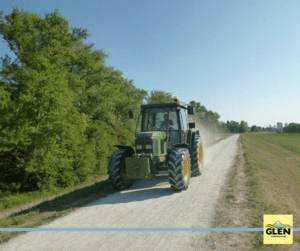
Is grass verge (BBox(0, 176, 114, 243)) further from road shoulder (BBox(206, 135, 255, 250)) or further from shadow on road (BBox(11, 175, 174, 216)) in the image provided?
road shoulder (BBox(206, 135, 255, 250))

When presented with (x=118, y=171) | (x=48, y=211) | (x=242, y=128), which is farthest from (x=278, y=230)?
(x=242, y=128)

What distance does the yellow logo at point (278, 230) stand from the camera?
4.78 m

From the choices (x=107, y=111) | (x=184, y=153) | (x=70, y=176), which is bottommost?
(x=70, y=176)

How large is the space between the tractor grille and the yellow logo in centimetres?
417

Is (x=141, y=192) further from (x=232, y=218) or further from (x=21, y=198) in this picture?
(x=21, y=198)

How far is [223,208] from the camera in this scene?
265 inches

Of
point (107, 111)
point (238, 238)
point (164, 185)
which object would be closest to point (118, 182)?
point (164, 185)

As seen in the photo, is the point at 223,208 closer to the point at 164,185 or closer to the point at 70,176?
the point at 164,185

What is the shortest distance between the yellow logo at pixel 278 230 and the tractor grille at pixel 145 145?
4.17 metres

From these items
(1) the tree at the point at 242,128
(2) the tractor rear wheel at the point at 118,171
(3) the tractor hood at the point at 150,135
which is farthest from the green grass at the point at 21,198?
(1) the tree at the point at 242,128

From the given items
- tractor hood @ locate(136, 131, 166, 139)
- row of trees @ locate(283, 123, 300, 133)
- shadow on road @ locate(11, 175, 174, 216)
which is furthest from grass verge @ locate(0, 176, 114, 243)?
row of trees @ locate(283, 123, 300, 133)

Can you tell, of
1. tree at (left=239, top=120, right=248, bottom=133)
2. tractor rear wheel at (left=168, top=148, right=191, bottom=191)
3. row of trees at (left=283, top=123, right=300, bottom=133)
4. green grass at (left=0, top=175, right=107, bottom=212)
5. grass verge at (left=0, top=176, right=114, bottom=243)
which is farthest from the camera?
tree at (left=239, top=120, right=248, bottom=133)

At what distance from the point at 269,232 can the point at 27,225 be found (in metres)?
5.29

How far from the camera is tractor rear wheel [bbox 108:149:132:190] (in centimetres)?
877
